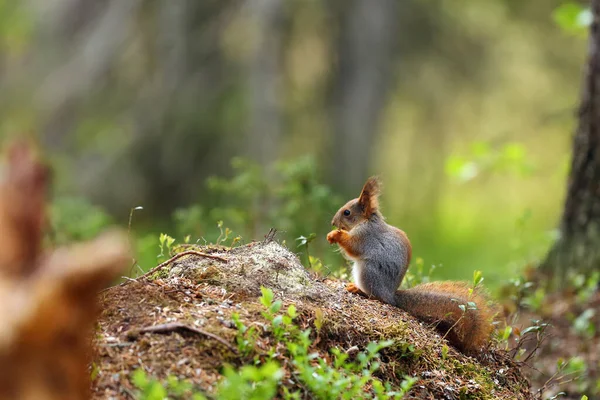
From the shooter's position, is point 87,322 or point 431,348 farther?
point 431,348

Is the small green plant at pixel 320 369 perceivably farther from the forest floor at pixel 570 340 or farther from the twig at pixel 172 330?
the forest floor at pixel 570 340

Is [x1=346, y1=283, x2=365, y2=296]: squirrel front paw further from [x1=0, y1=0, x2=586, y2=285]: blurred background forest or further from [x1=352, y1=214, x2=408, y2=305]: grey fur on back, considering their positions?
[x1=0, y1=0, x2=586, y2=285]: blurred background forest

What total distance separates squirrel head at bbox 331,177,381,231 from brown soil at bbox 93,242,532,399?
67 cm

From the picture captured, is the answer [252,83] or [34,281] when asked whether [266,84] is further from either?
[34,281]

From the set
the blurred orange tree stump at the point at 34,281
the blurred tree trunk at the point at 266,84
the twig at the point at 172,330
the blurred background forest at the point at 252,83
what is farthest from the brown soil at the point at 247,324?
the blurred background forest at the point at 252,83

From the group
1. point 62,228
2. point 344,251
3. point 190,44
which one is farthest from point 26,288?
point 190,44

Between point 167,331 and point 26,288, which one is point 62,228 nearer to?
point 167,331

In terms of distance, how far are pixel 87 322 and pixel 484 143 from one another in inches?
169

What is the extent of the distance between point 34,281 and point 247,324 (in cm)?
96

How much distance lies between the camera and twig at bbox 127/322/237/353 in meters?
2.46

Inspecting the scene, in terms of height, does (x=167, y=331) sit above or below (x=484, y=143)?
below

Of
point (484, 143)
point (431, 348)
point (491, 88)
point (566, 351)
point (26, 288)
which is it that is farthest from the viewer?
point (491, 88)

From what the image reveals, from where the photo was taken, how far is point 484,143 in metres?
5.74

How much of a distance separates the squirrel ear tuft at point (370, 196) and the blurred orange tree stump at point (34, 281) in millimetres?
2258
